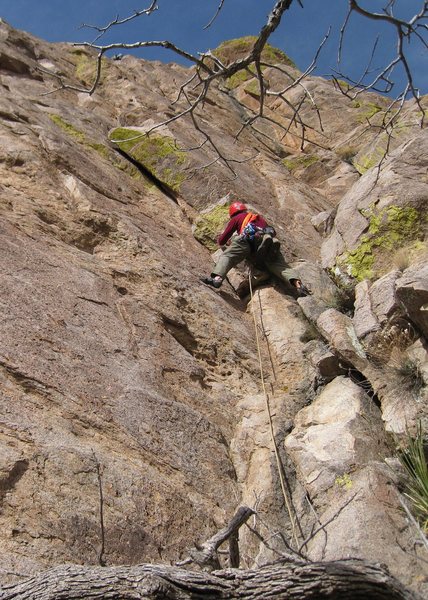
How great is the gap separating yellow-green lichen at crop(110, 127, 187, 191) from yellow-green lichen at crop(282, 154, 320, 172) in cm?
420

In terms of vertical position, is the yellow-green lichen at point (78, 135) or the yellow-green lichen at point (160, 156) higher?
the yellow-green lichen at point (160, 156)

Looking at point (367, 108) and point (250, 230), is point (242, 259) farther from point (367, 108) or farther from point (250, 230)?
point (367, 108)

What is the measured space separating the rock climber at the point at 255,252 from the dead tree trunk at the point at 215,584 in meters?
5.78

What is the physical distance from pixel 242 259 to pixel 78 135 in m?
4.39

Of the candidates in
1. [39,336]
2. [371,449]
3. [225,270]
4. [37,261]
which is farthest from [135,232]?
[371,449]

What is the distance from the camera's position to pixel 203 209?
11.4 m

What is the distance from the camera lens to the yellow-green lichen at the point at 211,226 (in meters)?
10.7

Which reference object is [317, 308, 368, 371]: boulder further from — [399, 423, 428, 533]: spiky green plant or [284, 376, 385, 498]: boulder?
[399, 423, 428, 533]: spiky green plant

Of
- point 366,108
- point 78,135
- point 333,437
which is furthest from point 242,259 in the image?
point 366,108

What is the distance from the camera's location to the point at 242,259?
9680 mm

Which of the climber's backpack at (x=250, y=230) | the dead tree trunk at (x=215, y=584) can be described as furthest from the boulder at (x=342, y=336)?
the dead tree trunk at (x=215, y=584)

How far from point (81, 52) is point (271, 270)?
11.8 m

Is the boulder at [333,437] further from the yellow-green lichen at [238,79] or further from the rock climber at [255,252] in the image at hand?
the yellow-green lichen at [238,79]

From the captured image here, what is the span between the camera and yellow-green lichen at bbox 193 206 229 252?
10.7m
